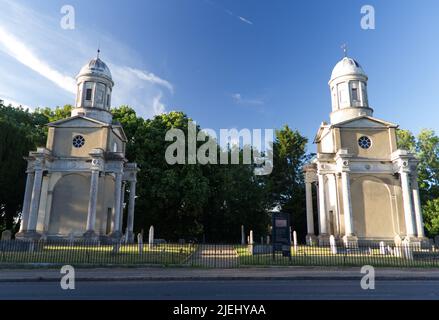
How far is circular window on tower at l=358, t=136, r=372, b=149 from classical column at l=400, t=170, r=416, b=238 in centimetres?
429

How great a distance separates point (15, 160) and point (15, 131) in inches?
130

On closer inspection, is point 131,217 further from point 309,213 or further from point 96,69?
point 309,213

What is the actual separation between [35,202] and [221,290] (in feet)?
83.8

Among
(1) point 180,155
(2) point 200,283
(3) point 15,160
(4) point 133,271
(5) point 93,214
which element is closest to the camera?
(2) point 200,283

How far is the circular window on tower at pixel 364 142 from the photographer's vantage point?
3495cm

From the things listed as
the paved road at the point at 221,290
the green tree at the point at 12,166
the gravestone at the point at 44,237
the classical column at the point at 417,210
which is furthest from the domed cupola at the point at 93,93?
the classical column at the point at 417,210

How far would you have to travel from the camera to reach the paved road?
1016cm

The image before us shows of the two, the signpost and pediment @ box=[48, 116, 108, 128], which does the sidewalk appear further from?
pediment @ box=[48, 116, 108, 128]

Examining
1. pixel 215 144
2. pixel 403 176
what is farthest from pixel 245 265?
pixel 215 144

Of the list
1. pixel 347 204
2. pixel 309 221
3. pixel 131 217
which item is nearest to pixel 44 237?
pixel 131 217

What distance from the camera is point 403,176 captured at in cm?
3219

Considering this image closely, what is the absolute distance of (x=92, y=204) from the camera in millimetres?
31062

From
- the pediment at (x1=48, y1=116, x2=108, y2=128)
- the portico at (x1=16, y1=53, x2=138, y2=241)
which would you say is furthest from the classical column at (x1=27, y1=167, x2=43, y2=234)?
the pediment at (x1=48, y1=116, x2=108, y2=128)
